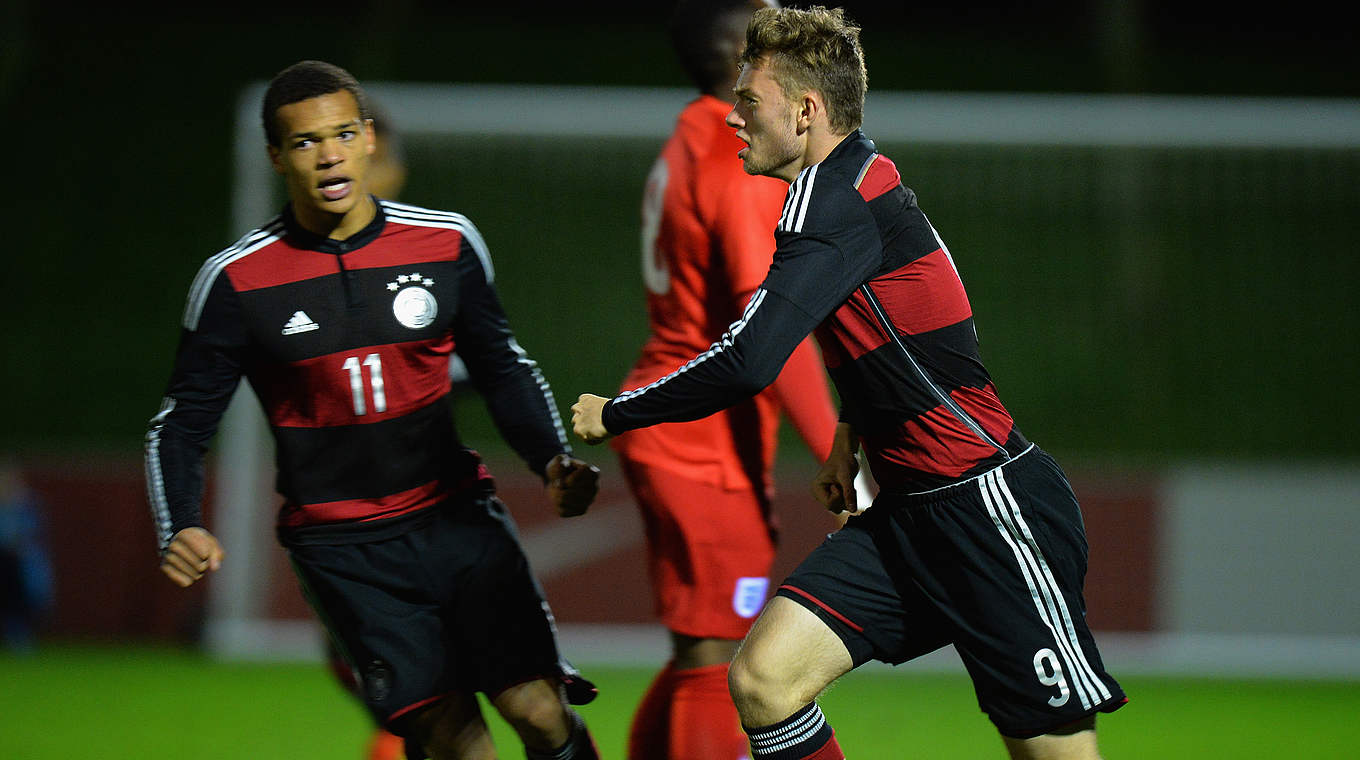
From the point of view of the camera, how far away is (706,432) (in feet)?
11.8

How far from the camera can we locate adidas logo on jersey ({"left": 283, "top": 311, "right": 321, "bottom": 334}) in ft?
10.1

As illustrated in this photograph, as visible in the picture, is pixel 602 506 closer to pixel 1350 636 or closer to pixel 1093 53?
pixel 1350 636

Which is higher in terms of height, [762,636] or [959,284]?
[959,284]

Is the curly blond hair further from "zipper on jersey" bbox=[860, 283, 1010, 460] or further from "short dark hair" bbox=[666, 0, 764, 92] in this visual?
"short dark hair" bbox=[666, 0, 764, 92]

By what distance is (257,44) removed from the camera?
16.8 meters

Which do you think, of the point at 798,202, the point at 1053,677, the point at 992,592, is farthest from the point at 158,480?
the point at 1053,677

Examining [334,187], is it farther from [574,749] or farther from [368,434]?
[574,749]

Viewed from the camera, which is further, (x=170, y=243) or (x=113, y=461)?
(x=170, y=243)

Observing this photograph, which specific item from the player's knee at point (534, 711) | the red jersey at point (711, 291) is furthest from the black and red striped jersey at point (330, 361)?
the red jersey at point (711, 291)

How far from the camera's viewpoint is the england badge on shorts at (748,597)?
11.5ft

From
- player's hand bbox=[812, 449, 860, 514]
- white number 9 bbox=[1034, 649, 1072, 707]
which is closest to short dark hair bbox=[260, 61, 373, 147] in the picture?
player's hand bbox=[812, 449, 860, 514]

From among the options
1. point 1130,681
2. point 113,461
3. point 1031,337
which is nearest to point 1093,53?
point 1031,337

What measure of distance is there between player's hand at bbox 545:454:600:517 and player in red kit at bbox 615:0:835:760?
45 cm

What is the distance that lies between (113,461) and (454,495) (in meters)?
6.97
